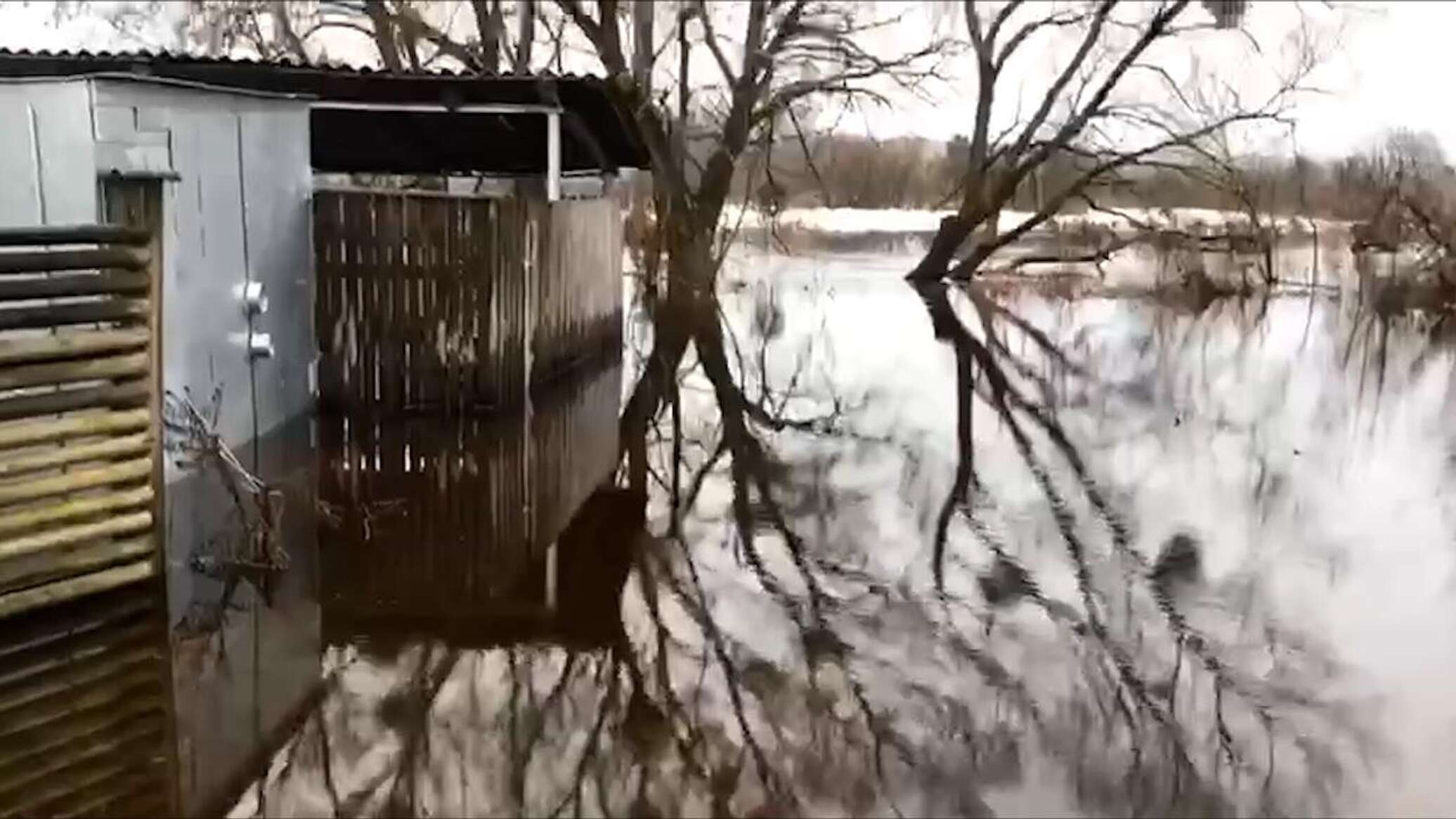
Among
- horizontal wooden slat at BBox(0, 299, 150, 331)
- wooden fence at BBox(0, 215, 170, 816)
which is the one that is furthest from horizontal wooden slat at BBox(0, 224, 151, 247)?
horizontal wooden slat at BBox(0, 299, 150, 331)

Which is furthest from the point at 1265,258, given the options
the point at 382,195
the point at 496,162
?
the point at 382,195

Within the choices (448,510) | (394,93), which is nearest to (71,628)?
(448,510)

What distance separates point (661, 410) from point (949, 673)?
13.9 feet

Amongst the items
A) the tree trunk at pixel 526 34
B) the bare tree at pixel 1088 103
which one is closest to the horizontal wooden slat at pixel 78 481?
the tree trunk at pixel 526 34

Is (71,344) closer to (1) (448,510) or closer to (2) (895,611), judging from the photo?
(1) (448,510)

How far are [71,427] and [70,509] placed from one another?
0.21m

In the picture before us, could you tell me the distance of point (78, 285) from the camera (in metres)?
4.02

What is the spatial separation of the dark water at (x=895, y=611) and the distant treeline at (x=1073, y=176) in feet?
18.7

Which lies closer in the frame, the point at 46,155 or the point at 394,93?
the point at 46,155

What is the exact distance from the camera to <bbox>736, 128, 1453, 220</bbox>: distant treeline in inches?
527

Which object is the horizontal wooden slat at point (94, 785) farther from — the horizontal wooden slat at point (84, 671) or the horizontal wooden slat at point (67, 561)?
the horizontal wooden slat at point (67, 561)

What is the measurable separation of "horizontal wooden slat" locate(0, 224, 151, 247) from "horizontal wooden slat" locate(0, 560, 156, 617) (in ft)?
2.88

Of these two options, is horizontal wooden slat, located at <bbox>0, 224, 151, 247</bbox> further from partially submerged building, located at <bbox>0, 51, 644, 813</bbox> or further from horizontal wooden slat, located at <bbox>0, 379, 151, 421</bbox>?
horizontal wooden slat, located at <bbox>0, 379, 151, 421</bbox>

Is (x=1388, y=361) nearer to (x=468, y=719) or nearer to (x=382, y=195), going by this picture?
(x=382, y=195)
